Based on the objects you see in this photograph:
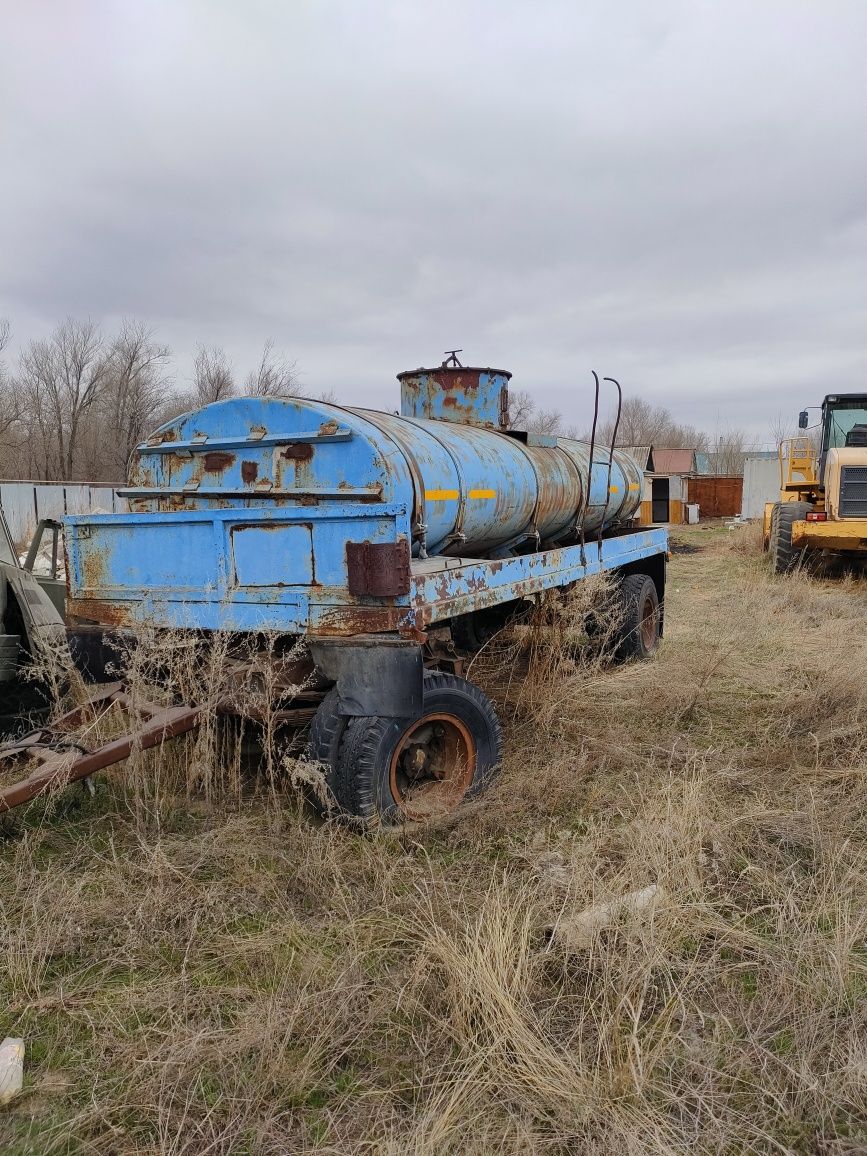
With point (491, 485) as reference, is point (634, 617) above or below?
below

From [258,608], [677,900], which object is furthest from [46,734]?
[677,900]

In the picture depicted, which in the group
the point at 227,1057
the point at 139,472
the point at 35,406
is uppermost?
the point at 35,406

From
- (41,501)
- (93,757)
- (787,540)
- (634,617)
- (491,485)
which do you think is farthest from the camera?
(41,501)

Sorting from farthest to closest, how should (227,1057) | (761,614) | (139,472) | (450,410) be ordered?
(761,614) → (450,410) → (139,472) → (227,1057)

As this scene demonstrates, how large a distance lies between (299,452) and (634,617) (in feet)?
13.5

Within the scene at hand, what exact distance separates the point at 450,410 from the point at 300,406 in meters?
2.31

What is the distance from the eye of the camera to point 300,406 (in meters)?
3.96

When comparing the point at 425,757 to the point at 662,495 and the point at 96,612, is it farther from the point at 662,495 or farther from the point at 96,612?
the point at 662,495

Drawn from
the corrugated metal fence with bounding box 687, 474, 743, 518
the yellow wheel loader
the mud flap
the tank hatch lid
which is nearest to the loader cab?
the yellow wheel loader

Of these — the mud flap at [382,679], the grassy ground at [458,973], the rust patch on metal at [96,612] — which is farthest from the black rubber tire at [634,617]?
the rust patch on metal at [96,612]

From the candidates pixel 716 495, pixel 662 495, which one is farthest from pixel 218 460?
pixel 716 495

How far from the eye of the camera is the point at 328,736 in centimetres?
352

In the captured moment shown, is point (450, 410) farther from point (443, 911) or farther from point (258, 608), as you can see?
point (443, 911)

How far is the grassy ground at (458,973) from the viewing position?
6.59 feet
